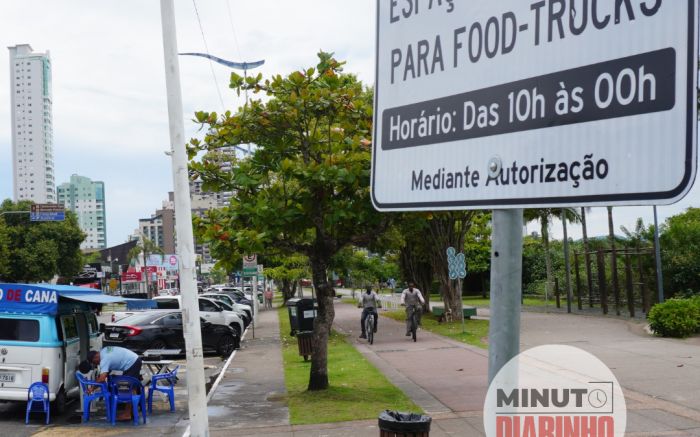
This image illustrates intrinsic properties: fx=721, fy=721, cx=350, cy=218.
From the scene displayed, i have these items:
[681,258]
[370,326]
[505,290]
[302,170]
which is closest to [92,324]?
[302,170]

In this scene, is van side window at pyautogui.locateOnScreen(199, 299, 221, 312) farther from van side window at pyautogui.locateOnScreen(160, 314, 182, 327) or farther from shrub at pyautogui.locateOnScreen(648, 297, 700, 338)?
shrub at pyautogui.locateOnScreen(648, 297, 700, 338)

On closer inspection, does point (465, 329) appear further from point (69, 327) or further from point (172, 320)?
point (69, 327)

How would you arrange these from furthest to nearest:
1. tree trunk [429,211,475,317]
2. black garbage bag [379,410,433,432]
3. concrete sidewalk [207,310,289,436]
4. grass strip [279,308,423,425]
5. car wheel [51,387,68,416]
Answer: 1. tree trunk [429,211,475,317]
2. car wheel [51,387,68,416]
3. grass strip [279,308,423,425]
4. concrete sidewalk [207,310,289,436]
5. black garbage bag [379,410,433,432]

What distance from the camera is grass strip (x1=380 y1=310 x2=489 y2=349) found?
21.3 metres

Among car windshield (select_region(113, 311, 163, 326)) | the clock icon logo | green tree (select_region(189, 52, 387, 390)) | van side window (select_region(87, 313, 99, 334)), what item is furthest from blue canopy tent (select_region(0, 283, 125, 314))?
the clock icon logo

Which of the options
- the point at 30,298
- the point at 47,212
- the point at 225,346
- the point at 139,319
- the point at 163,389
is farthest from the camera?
the point at 47,212

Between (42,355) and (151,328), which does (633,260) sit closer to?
(151,328)

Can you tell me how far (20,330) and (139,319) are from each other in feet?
28.5

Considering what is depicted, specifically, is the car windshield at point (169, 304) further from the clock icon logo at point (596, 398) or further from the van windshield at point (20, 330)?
the clock icon logo at point (596, 398)

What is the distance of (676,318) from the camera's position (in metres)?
19.2

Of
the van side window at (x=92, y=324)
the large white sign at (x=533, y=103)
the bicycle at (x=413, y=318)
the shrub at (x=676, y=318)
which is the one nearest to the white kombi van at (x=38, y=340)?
the van side window at (x=92, y=324)

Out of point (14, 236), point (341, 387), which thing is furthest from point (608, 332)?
point (14, 236)

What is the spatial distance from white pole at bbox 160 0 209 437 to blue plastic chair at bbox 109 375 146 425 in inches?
164

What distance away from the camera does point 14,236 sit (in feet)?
210
